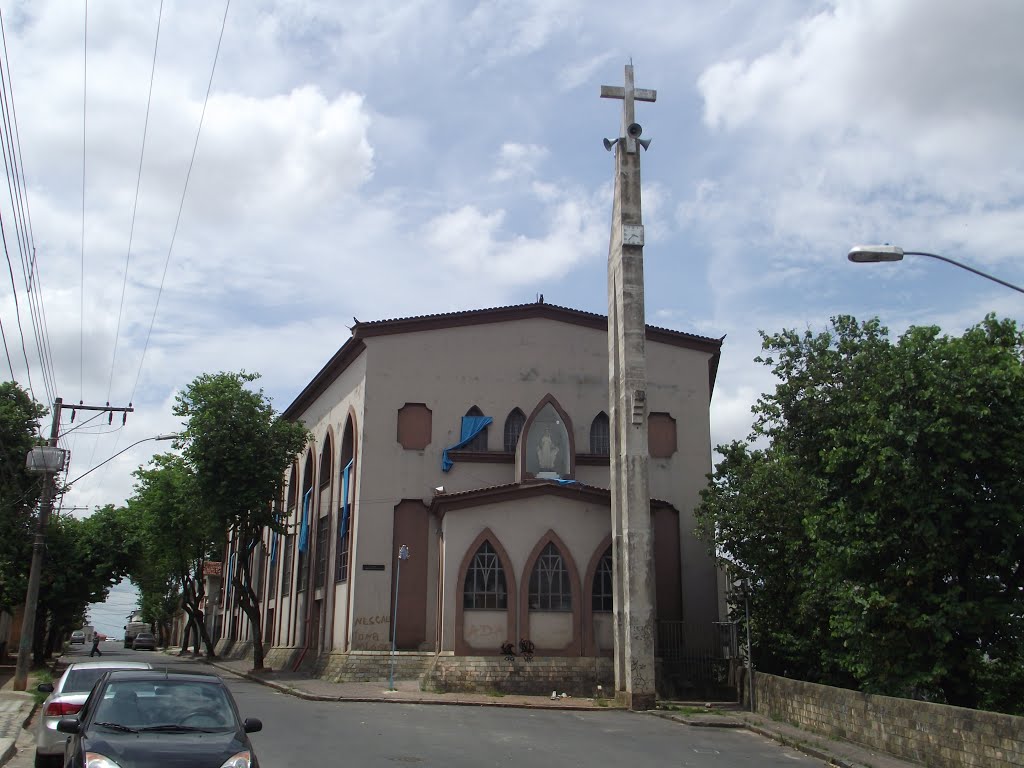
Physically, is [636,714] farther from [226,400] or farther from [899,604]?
[226,400]

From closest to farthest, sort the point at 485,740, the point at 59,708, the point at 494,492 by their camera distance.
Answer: the point at 59,708 < the point at 485,740 < the point at 494,492

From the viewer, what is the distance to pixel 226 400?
3600 cm

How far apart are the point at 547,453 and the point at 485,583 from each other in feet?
18.5

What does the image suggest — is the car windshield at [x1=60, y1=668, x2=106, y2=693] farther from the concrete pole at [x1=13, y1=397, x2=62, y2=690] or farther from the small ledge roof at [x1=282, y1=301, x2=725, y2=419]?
the small ledge roof at [x1=282, y1=301, x2=725, y2=419]

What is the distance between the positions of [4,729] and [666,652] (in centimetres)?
1717

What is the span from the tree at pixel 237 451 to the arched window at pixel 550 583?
13124 millimetres

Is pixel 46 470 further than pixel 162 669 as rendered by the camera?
Yes

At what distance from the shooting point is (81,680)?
12719mm

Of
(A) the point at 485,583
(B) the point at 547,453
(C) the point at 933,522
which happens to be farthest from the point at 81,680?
(B) the point at 547,453

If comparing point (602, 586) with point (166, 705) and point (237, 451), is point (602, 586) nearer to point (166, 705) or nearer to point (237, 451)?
point (237, 451)

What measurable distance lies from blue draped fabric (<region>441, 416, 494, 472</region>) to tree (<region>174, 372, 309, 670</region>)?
821 cm

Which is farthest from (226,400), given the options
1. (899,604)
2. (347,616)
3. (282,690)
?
(899,604)

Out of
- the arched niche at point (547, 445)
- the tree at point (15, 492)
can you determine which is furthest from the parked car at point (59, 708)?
the tree at point (15, 492)

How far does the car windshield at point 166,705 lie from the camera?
9.06 meters
